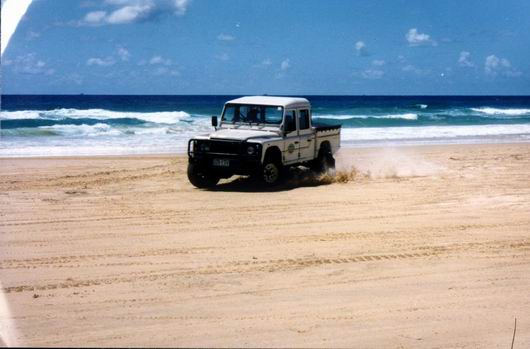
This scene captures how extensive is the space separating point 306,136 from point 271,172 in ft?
4.68

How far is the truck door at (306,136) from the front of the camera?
13.4 m

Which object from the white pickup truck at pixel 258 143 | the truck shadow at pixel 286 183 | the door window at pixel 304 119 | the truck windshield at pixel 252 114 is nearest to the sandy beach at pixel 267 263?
the truck shadow at pixel 286 183

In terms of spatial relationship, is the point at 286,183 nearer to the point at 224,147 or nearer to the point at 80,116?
the point at 224,147

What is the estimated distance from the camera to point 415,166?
16500 mm

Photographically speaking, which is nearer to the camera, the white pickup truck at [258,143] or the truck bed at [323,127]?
the white pickup truck at [258,143]

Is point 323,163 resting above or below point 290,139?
below

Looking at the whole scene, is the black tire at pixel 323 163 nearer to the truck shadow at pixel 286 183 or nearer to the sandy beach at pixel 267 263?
the truck shadow at pixel 286 183

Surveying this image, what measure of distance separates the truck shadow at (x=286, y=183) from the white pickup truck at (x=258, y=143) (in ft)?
0.62

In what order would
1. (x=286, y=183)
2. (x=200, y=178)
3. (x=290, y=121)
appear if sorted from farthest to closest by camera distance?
(x=286, y=183) < (x=290, y=121) < (x=200, y=178)

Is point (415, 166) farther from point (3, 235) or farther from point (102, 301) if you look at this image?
point (102, 301)

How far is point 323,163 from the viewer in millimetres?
14148

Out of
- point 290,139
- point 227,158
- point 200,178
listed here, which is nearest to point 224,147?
point 227,158

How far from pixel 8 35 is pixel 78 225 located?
675cm

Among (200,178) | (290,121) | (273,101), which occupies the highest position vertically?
(273,101)
